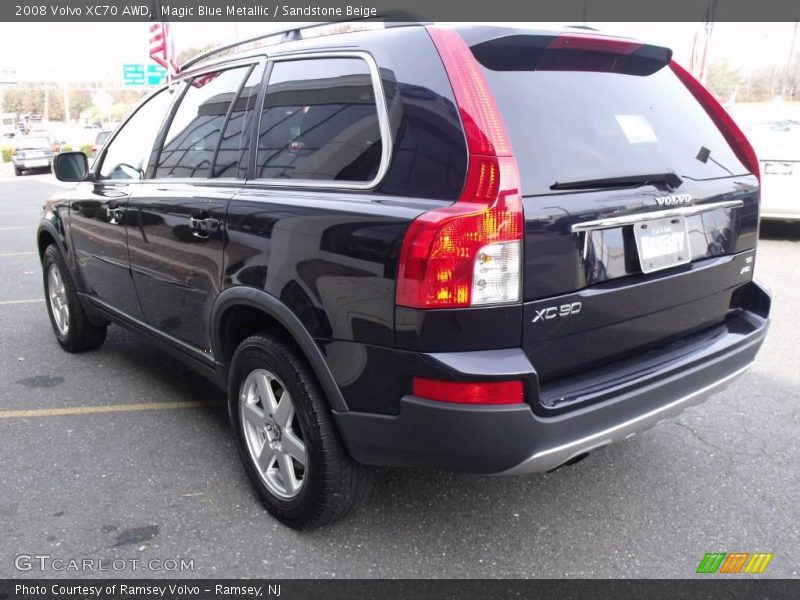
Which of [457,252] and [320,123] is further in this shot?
[320,123]

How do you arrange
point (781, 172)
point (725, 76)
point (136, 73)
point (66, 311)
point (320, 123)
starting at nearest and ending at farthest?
1. point (320, 123)
2. point (66, 311)
3. point (781, 172)
4. point (136, 73)
5. point (725, 76)

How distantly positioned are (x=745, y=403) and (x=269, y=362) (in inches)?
111

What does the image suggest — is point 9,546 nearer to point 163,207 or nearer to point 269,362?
point 269,362

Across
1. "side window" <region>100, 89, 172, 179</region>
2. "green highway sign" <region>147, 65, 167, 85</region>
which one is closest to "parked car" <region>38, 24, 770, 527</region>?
"side window" <region>100, 89, 172, 179</region>

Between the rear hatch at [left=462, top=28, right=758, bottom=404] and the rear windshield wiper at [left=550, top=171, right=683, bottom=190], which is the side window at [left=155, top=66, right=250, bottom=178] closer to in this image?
the rear hatch at [left=462, top=28, right=758, bottom=404]

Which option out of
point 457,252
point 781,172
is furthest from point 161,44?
point 457,252

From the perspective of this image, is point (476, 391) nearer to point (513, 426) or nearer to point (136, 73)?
point (513, 426)

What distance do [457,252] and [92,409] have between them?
289 centimetres

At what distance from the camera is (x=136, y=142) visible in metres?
4.06

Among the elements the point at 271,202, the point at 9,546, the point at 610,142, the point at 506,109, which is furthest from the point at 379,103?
the point at 9,546

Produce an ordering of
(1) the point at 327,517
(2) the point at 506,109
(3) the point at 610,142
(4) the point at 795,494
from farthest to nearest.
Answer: (4) the point at 795,494, (1) the point at 327,517, (3) the point at 610,142, (2) the point at 506,109

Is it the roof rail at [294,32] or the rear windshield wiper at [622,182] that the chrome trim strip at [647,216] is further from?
the roof rail at [294,32]

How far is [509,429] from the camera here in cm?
210

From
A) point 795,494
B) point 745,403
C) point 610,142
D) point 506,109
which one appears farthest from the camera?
point 745,403
